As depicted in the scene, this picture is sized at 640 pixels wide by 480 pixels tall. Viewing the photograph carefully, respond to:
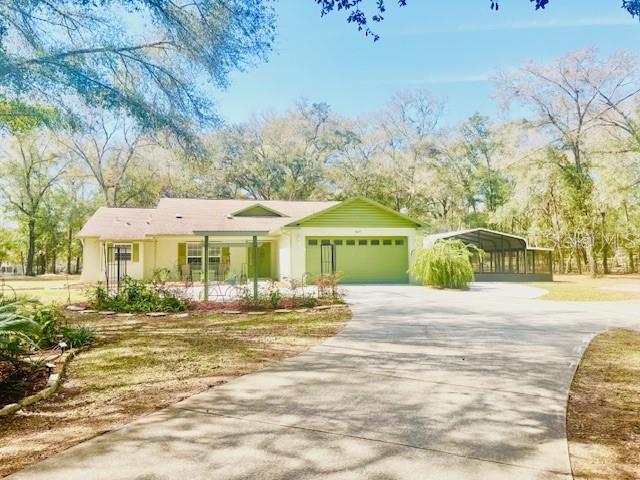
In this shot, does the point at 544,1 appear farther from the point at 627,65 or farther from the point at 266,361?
the point at 627,65

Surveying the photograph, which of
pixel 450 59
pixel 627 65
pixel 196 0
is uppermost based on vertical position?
pixel 627 65

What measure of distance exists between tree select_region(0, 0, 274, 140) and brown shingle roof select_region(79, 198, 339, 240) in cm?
1007

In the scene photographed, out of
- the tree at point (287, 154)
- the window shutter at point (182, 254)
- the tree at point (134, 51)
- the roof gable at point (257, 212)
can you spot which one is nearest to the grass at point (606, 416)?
the tree at point (134, 51)

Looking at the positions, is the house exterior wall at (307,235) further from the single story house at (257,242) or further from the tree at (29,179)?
the tree at (29,179)

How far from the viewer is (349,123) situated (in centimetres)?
3675

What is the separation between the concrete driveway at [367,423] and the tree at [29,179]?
118ft

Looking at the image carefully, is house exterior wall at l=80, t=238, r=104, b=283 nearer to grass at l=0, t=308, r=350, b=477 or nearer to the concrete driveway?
grass at l=0, t=308, r=350, b=477

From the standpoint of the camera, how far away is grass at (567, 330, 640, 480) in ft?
9.02

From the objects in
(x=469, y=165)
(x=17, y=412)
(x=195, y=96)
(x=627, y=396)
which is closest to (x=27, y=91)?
(x=195, y=96)

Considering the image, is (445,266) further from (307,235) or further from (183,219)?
(183,219)

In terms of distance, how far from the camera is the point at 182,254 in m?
21.7

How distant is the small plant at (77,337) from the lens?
654 cm

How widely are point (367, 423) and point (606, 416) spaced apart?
201cm

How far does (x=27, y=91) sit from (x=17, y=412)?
8.48 metres
